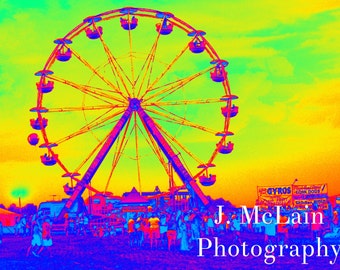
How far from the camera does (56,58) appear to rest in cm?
4275

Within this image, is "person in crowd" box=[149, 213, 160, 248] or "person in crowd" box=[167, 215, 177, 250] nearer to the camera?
"person in crowd" box=[167, 215, 177, 250]

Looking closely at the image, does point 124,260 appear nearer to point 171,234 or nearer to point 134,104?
point 171,234

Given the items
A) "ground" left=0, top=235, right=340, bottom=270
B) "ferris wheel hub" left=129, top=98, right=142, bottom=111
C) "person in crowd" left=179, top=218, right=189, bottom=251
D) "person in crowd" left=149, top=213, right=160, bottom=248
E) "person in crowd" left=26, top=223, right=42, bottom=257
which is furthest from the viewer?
"ferris wheel hub" left=129, top=98, right=142, bottom=111

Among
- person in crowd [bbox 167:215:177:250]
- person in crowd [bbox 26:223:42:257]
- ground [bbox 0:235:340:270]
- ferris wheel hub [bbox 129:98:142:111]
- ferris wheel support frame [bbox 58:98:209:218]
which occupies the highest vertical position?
ferris wheel hub [bbox 129:98:142:111]

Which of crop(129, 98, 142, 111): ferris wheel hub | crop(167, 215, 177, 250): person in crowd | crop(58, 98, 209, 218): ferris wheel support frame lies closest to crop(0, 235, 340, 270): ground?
crop(167, 215, 177, 250): person in crowd

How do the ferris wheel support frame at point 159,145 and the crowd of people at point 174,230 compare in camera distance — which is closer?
the crowd of people at point 174,230

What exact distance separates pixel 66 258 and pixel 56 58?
15.3 meters

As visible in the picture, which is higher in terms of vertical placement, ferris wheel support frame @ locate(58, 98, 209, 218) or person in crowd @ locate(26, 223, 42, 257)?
ferris wheel support frame @ locate(58, 98, 209, 218)

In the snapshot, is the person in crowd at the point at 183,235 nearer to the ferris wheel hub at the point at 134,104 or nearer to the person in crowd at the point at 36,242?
the person in crowd at the point at 36,242

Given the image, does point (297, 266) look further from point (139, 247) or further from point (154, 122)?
point (154, 122)

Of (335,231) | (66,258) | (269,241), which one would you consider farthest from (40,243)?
(335,231)

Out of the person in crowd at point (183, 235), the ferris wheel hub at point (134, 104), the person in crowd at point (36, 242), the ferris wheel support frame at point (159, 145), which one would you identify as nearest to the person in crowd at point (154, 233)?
the person in crowd at point (183, 235)

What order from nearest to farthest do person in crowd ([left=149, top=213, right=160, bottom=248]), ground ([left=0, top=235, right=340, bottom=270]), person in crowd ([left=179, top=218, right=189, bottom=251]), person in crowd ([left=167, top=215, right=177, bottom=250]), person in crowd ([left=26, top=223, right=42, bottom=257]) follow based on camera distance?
ground ([left=0, top=235, right=340, bottom=270]), person in crowd ([left=179, top=218, right=189, bottom=251]), person in crowd ([left=26, top=223, right=42, bottom=257]), person in crowd ([left=167, top=215, right=177, bottom=250]), person in crowd ([left=149, top=213, right=160, bottom=248])

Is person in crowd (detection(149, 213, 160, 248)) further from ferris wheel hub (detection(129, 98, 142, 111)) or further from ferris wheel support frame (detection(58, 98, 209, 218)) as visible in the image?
ferris wheel hub (detection(129, 98, 142, 111))
